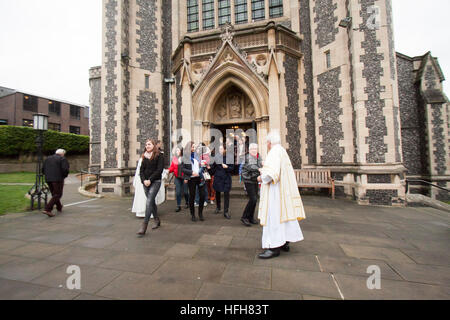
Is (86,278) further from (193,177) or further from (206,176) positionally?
(206,176)

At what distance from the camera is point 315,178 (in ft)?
26.6

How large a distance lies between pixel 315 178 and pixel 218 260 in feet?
21.6

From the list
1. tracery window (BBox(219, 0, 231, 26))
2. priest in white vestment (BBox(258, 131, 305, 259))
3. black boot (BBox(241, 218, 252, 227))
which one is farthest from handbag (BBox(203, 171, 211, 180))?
tracery window (BBox(219, 0, 231, 26))

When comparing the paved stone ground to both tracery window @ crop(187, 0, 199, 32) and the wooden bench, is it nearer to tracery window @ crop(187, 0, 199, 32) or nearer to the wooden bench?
the wooden bench

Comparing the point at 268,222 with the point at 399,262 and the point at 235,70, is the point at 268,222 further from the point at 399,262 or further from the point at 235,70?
the point at 235,70

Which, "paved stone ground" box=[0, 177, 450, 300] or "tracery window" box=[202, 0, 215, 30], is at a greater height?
"tracery window" box=[202, 0, 215, 30]

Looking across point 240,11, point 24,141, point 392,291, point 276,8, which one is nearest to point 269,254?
point 392,291

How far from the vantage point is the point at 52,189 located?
5660 mm

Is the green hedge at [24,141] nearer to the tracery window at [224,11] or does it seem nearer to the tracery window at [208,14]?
the tracery window at [208,14]

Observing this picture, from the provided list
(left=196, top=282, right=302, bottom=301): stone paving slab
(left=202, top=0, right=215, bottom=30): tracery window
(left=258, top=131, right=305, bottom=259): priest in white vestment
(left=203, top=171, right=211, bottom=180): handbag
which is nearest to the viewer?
(left=196, top=282, right=302, bottom=301): stone paving slab

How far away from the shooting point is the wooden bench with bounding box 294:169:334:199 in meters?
7.74

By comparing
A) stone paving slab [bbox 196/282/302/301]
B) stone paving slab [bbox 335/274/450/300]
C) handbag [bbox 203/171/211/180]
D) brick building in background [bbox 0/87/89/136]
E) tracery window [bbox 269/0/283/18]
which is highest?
brick building in background [bbox 0/87/89/136]

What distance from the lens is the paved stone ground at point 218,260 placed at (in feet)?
6.84
